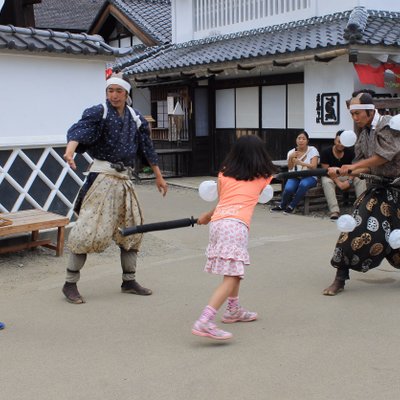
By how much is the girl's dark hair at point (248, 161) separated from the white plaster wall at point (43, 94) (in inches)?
142

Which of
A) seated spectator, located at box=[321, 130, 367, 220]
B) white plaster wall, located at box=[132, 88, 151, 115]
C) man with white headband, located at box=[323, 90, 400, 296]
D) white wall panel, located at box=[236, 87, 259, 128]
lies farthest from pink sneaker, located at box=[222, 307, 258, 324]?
white plaster wall, located at box=[132, 88, 151, 115]

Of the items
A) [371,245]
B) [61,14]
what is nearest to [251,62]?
[371,245]

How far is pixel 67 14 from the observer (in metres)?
27.0

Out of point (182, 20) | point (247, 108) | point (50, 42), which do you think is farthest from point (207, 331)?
point (182, 20)

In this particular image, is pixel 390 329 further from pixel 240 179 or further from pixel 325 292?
pixel 240 179

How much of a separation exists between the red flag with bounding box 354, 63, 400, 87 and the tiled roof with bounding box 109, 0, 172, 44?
341 inches

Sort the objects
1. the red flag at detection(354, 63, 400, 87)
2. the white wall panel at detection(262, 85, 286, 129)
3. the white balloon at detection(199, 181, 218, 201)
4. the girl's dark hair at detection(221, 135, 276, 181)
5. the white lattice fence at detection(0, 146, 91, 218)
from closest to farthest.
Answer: the girl's dark hair at detection(221, 135, 276, 181), the white balloon at detection(199, 181, 218, 201), the white lattice fence at detection(0, 146, 91, 218), the red flag at detection(354, 63, 400, 87), the white wall panel at detection(262, 85, 286, 129)

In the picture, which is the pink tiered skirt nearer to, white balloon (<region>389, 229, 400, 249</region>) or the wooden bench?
white balloon (<region>389, 229, 400, 249</region>)

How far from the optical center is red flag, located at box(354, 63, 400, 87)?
10.1 m

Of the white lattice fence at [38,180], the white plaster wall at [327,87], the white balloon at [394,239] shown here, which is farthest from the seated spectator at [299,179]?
the white balloon at [394,239]

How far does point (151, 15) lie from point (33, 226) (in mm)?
15002

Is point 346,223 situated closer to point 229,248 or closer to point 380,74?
point 229,248

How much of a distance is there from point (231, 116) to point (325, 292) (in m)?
9.29

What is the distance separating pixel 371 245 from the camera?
514 centimetres
